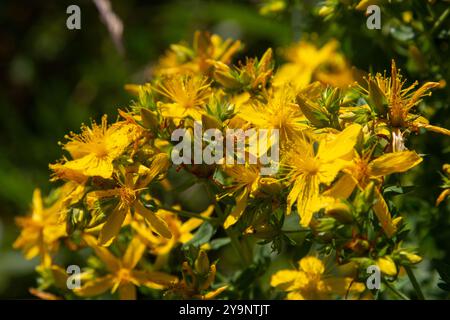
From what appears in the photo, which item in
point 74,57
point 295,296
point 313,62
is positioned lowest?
point 295,296

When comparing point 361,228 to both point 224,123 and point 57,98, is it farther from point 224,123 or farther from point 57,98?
point 57,98

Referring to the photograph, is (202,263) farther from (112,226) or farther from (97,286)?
(97,286)

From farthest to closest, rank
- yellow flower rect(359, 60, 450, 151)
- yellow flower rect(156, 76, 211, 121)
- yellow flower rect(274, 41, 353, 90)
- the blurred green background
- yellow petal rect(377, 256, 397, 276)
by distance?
the blurred green background, yellow flower rect(274, 41, 353, 90), yellow flower rect(156, 76, 211, 121), yellow flower rect(359, 60, 450, 151), yellow petal rect(377, 256, 397, 276)

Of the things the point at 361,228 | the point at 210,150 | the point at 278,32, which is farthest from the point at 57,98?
the point at 361,228

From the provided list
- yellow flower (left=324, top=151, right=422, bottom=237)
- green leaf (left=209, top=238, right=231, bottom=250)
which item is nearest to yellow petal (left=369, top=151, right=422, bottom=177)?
yellow flower (left=324, top=151, right=422, bottom=237)

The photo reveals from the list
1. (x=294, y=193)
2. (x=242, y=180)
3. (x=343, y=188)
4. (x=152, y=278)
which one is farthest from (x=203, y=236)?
(x=343, y=188)

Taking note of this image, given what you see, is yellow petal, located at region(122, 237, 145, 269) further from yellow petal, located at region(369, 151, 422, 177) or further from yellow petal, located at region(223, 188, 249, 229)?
yellow petal, located at region(369, 151, 422, 177)
